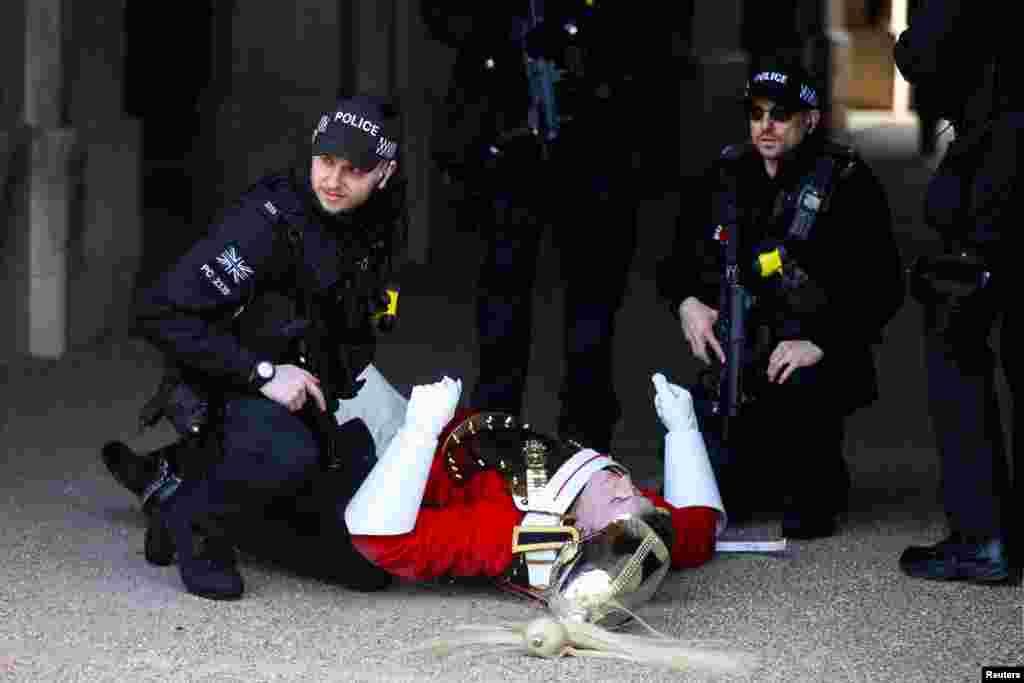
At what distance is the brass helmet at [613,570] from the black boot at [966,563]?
0.66 meters

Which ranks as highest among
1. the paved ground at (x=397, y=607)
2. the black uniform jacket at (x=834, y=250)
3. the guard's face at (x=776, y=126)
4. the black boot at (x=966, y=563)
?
the guard's face at (x=776, y=126)

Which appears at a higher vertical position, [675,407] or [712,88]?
[675,407]

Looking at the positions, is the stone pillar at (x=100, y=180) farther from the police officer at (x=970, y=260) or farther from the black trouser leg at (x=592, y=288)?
the police officer at (x=970, y=260)

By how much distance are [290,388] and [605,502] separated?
75 cm

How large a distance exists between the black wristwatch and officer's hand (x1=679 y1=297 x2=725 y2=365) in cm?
131

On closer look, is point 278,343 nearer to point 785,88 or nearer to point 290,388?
point 290,388

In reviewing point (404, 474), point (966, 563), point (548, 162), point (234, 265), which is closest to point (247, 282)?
point (234, 265)

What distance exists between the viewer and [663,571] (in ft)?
17.9

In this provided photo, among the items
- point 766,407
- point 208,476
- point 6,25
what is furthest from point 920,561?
point 6,25

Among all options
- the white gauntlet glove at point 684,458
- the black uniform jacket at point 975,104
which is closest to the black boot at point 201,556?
the white gauntlet glove at point 684,458

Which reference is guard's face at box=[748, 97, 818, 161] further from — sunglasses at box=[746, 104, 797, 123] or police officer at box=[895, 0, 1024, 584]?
police officer at box=[895, 0, 1024, 584]

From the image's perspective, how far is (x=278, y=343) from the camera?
18.4ft

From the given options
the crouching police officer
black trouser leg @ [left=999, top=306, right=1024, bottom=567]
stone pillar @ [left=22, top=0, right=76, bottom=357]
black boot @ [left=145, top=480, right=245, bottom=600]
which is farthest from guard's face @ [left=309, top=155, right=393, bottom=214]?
stone pillar @ [left=22, top=0, right=76, bottom=357]

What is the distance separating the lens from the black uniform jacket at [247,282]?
18.1ft
